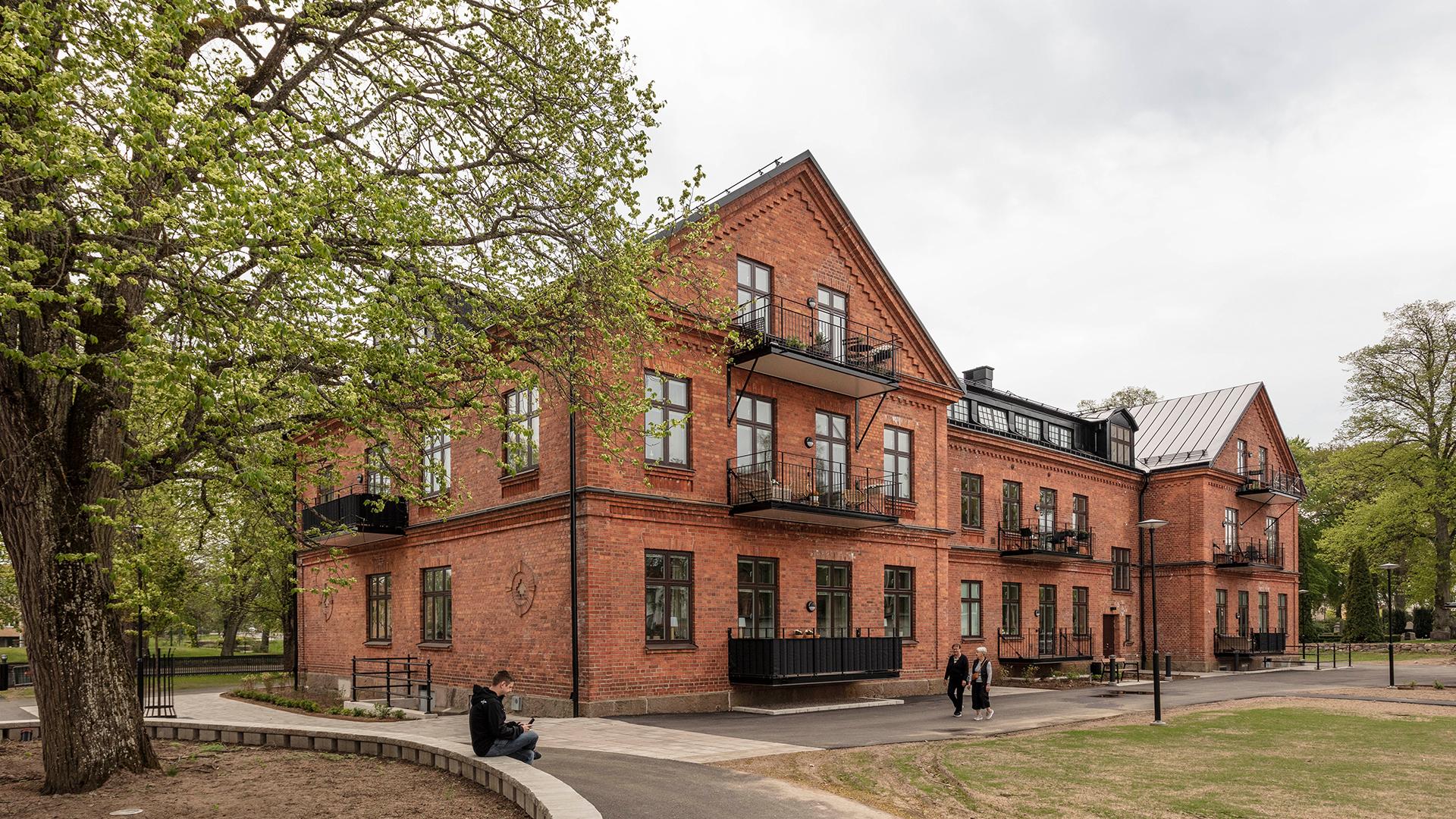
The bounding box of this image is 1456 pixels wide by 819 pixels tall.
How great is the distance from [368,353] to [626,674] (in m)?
9.53

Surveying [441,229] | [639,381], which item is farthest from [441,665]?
[441,229]

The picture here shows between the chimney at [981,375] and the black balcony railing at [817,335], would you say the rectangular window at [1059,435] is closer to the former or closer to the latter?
the chimney at [981,375]

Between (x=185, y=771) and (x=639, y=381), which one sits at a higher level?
(x=639, y=381)

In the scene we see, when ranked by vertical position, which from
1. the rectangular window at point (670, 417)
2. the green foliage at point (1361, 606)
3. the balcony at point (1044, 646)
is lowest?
the green foliage at point (1361, 606)

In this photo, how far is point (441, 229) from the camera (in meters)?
11.7

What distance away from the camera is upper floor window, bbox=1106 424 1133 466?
35094mm

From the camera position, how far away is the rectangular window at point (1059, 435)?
109 ft

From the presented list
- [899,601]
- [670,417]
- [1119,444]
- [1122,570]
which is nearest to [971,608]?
[899,601]

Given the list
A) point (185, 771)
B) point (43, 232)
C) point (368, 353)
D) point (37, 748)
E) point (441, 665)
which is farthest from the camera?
point (441, 665)

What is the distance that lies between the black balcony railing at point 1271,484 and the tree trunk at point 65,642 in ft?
119

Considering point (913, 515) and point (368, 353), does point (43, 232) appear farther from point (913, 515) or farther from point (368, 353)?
point (913, 515)

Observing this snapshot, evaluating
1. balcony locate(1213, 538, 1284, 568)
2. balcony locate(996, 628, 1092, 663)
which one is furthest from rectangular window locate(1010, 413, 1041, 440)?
balcony locate(1213, 538, 1284, 568)

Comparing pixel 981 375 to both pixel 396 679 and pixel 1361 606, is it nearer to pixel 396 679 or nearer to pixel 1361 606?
pixel 396 679

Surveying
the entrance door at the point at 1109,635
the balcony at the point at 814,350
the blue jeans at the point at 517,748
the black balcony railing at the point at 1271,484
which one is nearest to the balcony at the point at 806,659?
the balcony at the point at 814,350
